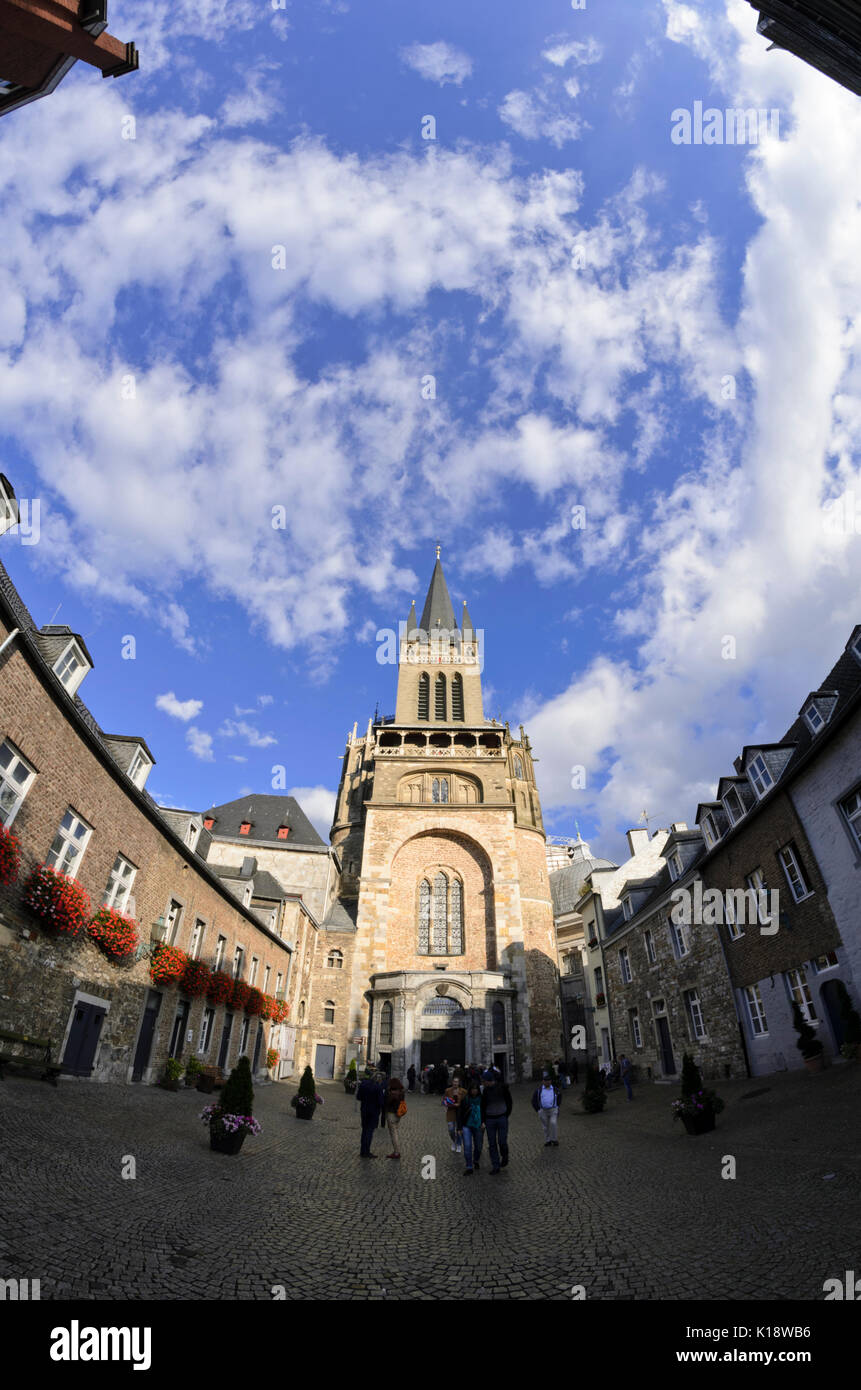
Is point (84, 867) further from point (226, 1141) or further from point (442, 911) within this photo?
point (442, 911)

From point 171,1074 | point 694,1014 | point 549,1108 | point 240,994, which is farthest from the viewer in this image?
point 240,994

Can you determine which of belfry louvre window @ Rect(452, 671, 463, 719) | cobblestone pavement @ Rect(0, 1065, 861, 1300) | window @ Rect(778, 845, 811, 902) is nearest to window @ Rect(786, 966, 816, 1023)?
window @ Rect(778, 845, 811, 902)

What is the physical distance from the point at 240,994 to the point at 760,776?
1884 centimetres

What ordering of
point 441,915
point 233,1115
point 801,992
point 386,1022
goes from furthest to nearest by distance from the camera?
point 441,915 < point 386,1022 < point 801,992 < point 233,1115

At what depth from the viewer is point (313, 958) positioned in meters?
36.5

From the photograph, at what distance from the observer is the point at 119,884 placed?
1529 centimetres

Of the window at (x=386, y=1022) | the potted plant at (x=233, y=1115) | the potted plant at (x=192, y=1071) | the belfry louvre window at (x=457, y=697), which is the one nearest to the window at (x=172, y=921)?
the potted plant at (x=192, y=1071)

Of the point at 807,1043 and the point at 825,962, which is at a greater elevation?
the point at 825,962

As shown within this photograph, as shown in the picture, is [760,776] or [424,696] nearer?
[760,776]

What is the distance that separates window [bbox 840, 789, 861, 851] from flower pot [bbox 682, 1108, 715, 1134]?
6.60 meters

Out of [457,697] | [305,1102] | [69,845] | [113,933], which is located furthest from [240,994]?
[457,697]
